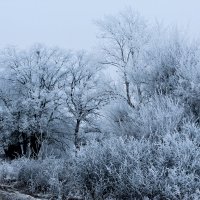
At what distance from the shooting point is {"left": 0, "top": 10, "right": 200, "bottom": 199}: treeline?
764cm

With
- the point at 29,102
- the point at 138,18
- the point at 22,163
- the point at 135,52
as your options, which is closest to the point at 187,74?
the point at 22,163

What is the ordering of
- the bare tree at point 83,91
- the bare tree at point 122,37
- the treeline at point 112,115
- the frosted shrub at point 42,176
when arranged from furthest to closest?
the bare tree at point 83,91 < the bare tree at point 122,37 < the frosted shrub at point 42,176 < the treeline at point 112,115

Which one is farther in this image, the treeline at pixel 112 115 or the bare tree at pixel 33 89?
the bare tree at pixel 33 89

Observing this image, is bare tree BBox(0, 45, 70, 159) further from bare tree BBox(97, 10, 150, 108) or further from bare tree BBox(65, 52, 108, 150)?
bare tree BBox(97, 10, 150, 108)

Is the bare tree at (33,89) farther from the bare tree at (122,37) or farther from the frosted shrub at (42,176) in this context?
the frosted shrub at (42,176)

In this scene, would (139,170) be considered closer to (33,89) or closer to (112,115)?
(112,115)

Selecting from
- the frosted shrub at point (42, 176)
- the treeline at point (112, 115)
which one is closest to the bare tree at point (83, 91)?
the treeline at point (112, 115)

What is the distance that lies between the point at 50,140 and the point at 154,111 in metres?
18.4

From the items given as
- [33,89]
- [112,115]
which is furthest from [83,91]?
[112,115]

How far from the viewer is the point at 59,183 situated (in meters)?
8.55

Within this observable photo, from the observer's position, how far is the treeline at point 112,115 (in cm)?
764

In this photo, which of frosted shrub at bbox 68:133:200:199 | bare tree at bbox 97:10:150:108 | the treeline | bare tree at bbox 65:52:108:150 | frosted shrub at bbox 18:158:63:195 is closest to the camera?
frosted shrub at bbox 68:133:200:199

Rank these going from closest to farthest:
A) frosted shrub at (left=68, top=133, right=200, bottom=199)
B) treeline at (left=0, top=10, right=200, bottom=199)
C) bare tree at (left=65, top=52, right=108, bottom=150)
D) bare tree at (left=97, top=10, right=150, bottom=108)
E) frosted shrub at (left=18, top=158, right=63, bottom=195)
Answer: frosted shrub at (left=68, top=133, right=200, bottom=199), treeline at (left=0, top=10, right=200, bottom=199), frosted shrub at (left=18, top=158, right=63, bottom=195), bare tree at (left=97, top=10, right=150, bottom=108), bare tree at (left=65, top=52, right=108, bottom=150)

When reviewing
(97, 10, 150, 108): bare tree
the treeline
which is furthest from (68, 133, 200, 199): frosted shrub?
(97, 10, 150, 108): bare tree
